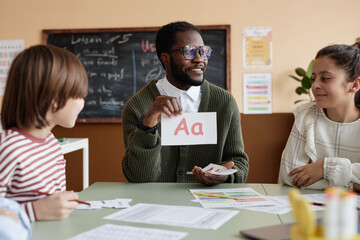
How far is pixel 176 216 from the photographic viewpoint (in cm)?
115

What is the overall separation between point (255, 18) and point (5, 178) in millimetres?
3149

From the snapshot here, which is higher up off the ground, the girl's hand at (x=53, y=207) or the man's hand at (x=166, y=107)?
the man's hand at (x=166, y=107)

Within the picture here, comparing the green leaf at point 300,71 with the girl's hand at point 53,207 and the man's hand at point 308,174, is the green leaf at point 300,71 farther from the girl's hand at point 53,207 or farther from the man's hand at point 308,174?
the girl's hand at point 53,207

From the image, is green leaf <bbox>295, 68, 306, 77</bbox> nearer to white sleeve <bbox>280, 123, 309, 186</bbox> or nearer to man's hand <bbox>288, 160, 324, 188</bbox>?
white sleeve <bbox>280, 123, 309, 186</bbox>

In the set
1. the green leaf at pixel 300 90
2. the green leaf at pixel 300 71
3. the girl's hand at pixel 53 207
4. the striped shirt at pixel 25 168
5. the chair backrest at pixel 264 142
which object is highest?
the green leaf at pixel 300 71

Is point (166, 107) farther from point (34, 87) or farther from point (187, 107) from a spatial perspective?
point (34, 87)

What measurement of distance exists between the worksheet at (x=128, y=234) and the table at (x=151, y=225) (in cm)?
3

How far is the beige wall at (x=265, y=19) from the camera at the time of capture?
369 centimetres

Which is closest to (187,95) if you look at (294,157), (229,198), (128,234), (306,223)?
(294,157)

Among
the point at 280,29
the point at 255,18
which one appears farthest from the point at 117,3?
the point at 280,29

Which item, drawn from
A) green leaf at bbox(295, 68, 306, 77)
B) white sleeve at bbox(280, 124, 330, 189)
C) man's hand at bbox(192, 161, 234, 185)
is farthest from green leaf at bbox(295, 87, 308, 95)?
man's hand at bbox(192, 161, 234, 185)

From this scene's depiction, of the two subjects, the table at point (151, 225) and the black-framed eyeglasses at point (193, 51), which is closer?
the table at point (151, 225)

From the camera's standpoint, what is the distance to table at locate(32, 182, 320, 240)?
1.01 m

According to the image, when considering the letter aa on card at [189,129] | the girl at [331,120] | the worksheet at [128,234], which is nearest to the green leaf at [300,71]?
the girl at [331,120]
